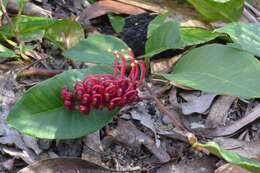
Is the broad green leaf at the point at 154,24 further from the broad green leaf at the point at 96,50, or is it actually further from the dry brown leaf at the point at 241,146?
the dry brown leaf at the point at 241,146

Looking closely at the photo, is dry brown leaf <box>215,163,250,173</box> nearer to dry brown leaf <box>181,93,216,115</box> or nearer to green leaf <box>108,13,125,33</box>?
dry brown leaf <box>181,93,216,115</box>

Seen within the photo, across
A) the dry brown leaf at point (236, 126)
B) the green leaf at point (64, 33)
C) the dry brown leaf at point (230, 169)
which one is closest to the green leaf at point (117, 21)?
the green leaf at point (64, 33)

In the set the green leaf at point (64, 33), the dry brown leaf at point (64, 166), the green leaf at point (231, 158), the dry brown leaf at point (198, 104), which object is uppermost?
the green leaf at point (231, 158)

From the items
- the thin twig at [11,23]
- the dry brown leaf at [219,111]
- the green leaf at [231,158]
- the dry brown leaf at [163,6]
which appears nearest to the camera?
the green leaf at [231,158]

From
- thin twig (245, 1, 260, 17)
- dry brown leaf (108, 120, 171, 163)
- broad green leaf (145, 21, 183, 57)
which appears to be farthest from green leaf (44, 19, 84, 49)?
Result: thin twig (245, 1, 260, 17)

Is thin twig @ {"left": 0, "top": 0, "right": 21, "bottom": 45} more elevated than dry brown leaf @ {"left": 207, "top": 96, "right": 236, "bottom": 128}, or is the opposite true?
thin twig @ {"left": 0, "top": 0, "right": 21, "bottom": 45}

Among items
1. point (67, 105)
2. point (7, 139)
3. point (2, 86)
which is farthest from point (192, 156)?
point (2, 86)

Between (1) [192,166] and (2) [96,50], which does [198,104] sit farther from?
(2) [96,50]
